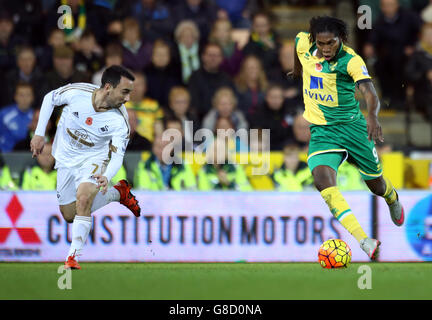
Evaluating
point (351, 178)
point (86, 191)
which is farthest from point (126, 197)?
point (351, 178)

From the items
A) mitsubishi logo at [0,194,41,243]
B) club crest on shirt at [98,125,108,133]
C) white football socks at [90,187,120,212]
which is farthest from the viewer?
mitsubishi logo at [0,194,41,243]

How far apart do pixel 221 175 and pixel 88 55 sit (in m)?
2.87

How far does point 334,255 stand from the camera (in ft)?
26.4

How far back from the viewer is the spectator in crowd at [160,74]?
11648mm

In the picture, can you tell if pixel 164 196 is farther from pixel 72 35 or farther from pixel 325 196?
pixel 72 35

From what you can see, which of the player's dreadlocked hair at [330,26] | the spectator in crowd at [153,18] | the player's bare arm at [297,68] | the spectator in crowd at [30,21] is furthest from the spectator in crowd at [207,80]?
the player's dreadlocked hair at [330,26]

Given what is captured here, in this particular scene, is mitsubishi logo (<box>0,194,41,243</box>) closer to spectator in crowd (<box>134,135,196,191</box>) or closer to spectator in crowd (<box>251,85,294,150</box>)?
spectator in crowd (<box>134,135,196,191</box>)

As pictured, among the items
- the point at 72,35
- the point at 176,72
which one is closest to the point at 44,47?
the point at 72,35

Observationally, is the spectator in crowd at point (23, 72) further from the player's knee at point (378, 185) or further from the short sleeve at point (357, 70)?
the short sleeve at point (357, 70)

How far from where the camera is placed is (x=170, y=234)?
9664mm

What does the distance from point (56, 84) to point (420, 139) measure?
4842mm

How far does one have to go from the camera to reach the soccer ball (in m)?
8.04

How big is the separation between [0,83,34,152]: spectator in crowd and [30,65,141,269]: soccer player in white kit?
248 cm

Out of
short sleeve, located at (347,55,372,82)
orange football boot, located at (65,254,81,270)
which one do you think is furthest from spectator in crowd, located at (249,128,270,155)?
orange football boot, located at (65,254,81,270)
